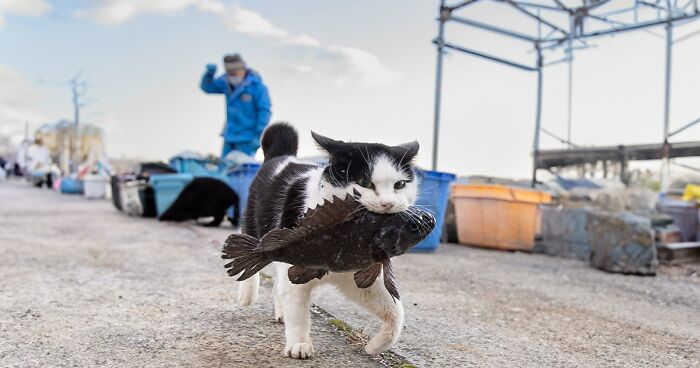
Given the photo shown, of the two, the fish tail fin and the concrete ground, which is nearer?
the fish tail fin

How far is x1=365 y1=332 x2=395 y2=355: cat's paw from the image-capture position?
170 cm

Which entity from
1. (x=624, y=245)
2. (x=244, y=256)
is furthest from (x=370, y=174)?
(x=624, y=245)

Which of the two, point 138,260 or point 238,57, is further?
point 238,57

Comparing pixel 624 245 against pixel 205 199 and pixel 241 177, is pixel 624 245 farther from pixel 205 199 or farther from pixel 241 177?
pixel 205 199

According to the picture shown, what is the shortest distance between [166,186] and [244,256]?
530cm

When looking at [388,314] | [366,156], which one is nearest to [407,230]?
[366,156]

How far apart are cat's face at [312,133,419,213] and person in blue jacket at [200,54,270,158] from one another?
419cm

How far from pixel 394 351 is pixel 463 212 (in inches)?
145

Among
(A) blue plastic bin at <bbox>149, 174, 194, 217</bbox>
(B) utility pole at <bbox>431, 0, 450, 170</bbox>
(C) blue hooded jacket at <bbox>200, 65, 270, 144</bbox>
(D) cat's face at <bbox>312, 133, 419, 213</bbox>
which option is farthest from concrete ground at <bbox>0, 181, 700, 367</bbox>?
(B) utility pole at <bbox>431, 0, 450, 170</bbox>

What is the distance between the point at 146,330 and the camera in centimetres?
196

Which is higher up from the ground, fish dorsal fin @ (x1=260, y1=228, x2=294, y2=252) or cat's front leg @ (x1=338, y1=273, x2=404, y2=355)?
fish dorsal fin @ (x1=260, y1=228, x2=294, y2=252)

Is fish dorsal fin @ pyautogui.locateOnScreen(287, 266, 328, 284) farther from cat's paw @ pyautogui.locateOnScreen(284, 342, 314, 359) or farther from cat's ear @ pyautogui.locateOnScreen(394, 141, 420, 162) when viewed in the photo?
cat's ear @ pyautogui.locateOnScreen(394, 141, 420, 162)

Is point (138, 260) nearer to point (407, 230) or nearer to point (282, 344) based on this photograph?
point (282, 344)

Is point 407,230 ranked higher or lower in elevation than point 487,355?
higher
